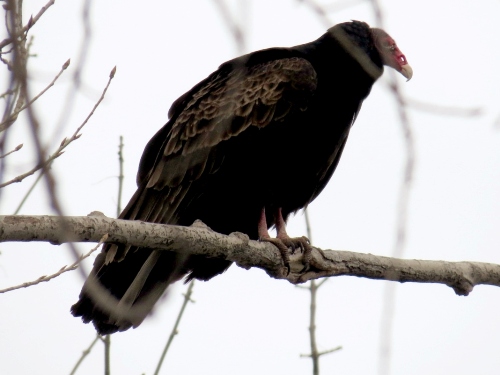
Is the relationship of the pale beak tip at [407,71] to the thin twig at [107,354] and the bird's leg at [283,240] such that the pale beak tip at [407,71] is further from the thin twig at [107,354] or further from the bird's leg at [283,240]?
the thin twig at [107,354]

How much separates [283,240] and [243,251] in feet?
2.93

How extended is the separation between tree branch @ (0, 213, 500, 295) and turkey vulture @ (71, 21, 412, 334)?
250mm

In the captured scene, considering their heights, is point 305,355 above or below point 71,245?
above

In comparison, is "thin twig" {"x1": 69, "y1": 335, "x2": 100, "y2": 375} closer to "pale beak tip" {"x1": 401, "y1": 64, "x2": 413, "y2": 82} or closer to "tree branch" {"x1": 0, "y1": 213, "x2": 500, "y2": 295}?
"tree branch" {"x1": 0, "y1": 213, "x2": 500, "y2": 295}

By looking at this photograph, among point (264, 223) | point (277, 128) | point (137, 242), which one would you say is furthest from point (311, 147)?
point (137, 242)

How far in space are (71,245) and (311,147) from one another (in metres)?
3.63

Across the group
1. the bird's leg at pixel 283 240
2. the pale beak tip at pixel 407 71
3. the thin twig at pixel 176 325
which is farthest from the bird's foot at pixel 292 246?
the pale beak tip at pixel 407 71

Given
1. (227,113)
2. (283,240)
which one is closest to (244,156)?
(227,113)

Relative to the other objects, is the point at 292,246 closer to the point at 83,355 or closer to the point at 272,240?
the point at 272,240

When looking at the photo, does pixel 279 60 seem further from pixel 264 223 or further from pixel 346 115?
pixel 264 223

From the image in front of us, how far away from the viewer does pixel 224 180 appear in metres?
4.73

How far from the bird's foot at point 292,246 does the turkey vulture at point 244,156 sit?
17mm

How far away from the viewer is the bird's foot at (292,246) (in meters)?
4.43

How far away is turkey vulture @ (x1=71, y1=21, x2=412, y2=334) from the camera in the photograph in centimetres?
464
